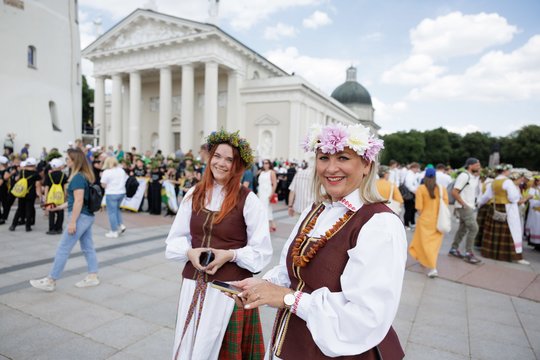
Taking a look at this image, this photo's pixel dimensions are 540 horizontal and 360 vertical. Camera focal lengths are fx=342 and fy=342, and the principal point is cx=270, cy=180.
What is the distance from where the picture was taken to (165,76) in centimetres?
3334

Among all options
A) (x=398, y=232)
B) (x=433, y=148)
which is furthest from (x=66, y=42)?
(x=433, y=148)

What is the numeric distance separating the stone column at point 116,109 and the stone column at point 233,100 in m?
12.3

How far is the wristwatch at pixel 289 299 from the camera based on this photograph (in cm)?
153

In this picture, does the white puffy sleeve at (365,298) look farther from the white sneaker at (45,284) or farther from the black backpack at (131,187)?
the black backpack at (131,187)

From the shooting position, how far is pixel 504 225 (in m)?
7.70

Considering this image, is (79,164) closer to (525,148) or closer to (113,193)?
(113,193)

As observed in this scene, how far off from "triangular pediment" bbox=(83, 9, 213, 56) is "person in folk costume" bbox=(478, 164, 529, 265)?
28144 mm

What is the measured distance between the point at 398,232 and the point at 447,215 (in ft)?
18.6

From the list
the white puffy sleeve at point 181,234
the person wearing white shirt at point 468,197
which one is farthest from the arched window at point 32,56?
the person wearing white shirt at point 468,197

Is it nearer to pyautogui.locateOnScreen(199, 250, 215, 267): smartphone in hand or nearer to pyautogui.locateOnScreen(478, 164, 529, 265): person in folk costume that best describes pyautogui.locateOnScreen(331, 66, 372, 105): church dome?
pyautogui.locateOnScreen(478, 164, 529, 265): person in folk costume

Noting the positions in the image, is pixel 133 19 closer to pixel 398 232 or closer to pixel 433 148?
pixel 398 232

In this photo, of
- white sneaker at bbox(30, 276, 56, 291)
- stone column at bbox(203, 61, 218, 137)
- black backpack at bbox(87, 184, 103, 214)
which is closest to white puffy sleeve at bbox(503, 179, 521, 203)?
black backpack at bbox(87, 184, 103, 214)

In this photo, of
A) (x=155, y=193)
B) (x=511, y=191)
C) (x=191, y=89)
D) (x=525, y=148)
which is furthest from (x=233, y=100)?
(x=525, y=148)

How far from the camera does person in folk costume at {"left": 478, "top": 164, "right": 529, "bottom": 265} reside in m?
7.48
